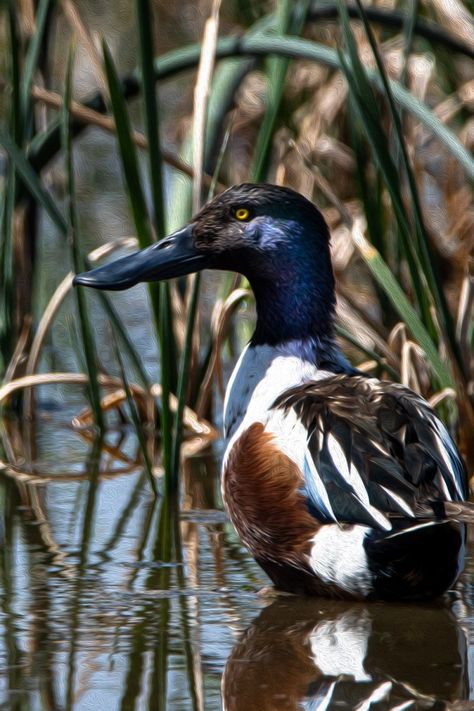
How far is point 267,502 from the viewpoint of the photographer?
3.67 m

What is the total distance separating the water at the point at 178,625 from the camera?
9.93ft

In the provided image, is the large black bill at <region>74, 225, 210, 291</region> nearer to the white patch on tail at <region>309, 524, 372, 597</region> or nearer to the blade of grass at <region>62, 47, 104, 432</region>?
the blade of grass at <region>62, 47, 104, 432</region>

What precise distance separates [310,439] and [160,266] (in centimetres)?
80

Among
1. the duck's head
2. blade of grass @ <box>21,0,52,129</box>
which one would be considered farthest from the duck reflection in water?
blade of grass @ <box>21,0,52,129</box>

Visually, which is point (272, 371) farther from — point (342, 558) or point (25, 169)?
point (25, 169)

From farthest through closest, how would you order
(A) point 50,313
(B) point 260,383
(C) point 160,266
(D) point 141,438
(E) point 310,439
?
(A) point 50,313 < (D) point 141,438 < (C) point 160,266 < (B) point 260,383 < (E) point 310,439

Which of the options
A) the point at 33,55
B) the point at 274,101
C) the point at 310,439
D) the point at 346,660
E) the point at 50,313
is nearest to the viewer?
the point at 346,660

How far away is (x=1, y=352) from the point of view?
5172 mm

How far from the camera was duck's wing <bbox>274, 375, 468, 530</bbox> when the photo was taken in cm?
338

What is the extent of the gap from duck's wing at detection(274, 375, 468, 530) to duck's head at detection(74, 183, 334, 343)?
1.21 ft

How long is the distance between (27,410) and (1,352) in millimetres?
348

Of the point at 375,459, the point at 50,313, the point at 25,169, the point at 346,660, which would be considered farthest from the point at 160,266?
the point at 346,660

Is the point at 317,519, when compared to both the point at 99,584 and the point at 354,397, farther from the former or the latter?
the point at 99,584

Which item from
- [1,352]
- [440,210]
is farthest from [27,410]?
[440,210]
